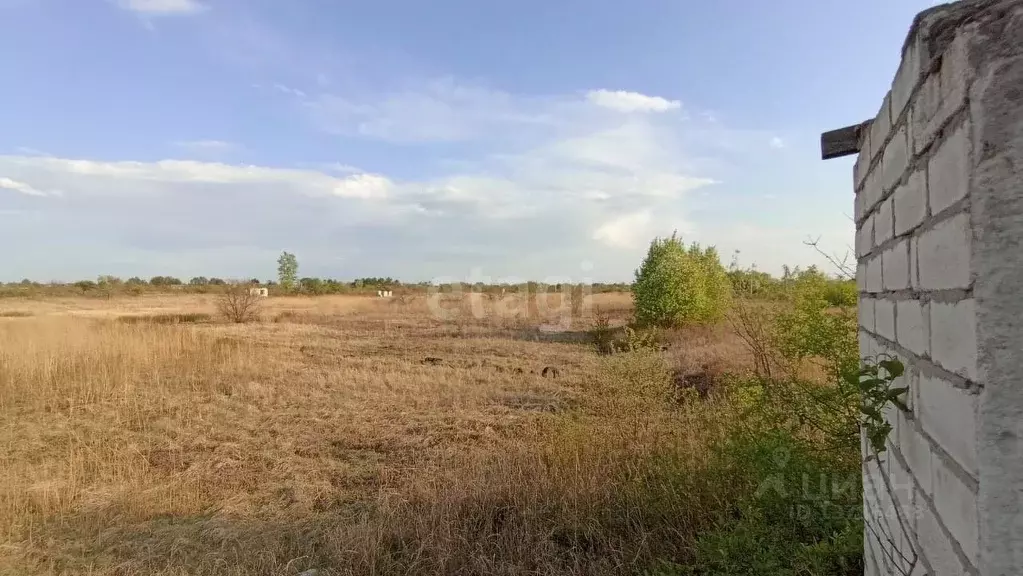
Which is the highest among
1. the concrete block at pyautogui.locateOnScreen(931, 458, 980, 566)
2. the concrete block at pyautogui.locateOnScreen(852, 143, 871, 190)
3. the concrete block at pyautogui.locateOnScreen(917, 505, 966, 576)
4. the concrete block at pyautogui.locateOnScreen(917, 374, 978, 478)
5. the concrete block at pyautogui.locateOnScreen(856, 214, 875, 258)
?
the concrete block at pyautogui.locateOnScreen(852, 143, 871, 190)

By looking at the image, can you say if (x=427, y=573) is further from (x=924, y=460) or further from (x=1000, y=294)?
(x=1000, y=294)

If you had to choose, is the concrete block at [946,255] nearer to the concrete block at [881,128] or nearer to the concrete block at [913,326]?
the concrete block at [913,326]

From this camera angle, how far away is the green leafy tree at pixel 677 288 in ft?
51.9

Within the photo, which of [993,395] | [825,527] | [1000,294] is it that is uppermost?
[1000,294]

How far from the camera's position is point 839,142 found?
1.89 m

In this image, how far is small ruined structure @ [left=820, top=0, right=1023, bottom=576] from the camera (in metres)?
0.73

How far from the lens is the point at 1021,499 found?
2.37ft

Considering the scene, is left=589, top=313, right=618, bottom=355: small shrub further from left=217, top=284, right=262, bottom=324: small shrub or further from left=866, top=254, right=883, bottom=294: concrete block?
left=217, top=284, right=262, bottom=324: small shrub

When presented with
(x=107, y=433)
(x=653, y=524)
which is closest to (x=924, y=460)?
(x=653, y=524)

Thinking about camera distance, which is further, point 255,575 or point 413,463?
point 413,463

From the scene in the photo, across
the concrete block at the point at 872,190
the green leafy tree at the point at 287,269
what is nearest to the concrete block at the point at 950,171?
the concrete block at the point at 872,190

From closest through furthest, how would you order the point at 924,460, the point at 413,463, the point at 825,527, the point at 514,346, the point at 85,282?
1. the point at 924,460
2. the point at 825,527
3. the point at 413,463
4. the point at 514,346
5. the point at 85,282

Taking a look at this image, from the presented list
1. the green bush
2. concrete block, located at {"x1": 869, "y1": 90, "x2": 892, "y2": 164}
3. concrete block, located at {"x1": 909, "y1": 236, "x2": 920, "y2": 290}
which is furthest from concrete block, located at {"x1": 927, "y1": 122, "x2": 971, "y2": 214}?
the green bush

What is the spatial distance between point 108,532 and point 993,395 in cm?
523
